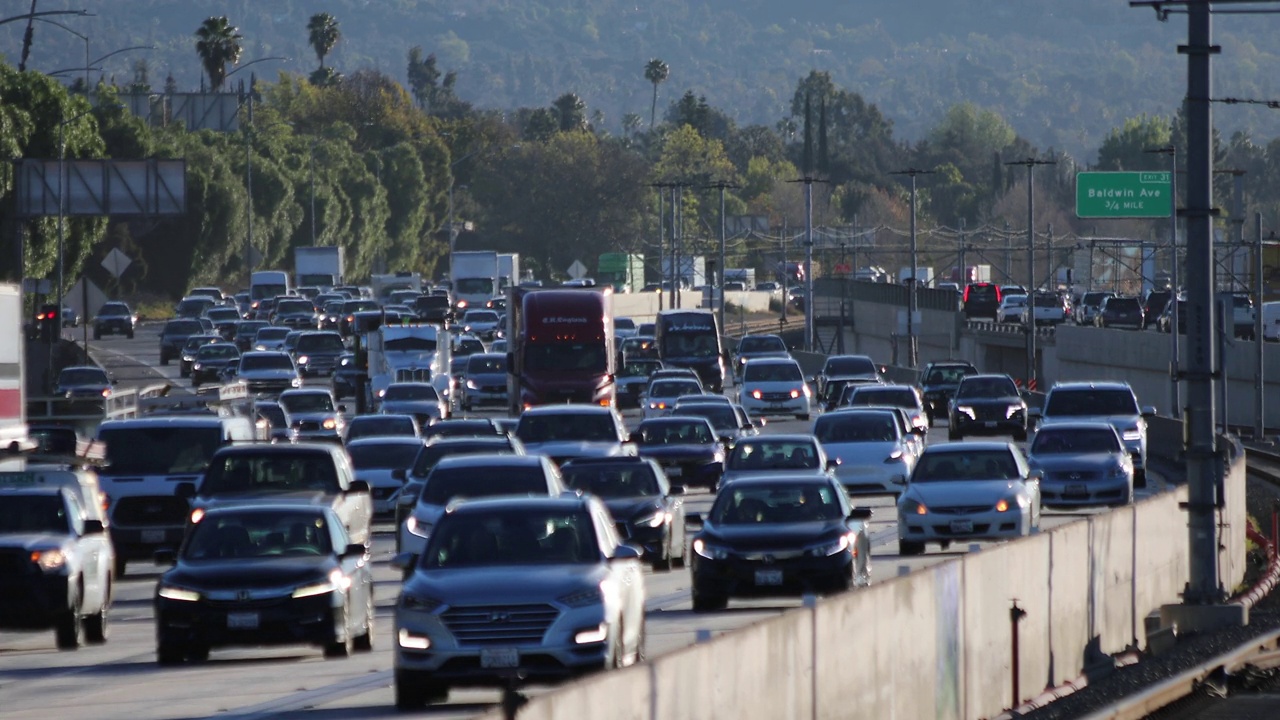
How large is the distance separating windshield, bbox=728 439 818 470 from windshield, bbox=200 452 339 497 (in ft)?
31.7

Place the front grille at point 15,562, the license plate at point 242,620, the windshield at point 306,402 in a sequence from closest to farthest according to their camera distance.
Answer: the license plate at point 242,620, the front grille at point 15,562, the windshield at point 306,402

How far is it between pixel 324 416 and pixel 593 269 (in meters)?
134

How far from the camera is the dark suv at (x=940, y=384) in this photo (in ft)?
195

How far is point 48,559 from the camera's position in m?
19.6

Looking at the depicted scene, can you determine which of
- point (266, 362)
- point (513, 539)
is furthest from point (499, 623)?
point (266, 362)

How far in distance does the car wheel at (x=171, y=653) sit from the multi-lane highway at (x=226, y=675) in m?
0.11

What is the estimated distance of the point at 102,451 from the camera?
27719mm

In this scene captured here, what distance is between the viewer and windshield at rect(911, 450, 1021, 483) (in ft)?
94.6

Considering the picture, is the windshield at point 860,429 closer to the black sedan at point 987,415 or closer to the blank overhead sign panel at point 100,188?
the black sedan at point 987,415

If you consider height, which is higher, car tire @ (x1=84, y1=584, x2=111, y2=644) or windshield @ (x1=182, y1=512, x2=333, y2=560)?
windshield @ (x1=182, y1=512, x2=333, y2=560)

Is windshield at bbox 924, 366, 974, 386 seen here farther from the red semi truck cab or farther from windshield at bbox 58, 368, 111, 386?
windshield at bbox 58, 368, 111, 386

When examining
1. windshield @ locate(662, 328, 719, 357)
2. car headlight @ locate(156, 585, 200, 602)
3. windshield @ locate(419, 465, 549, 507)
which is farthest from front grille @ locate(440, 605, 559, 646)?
windshield @ locate(662, 328, 719, 357)

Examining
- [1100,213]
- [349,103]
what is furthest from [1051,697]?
[349,103]

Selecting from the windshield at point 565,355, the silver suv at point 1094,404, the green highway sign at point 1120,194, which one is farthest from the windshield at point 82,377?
the green highway sign at point 1120,194
